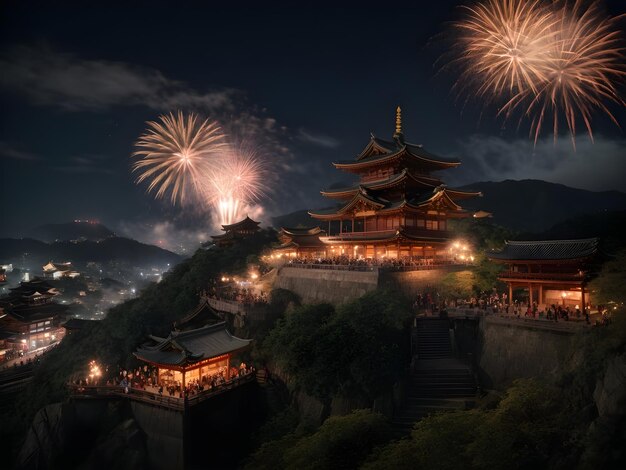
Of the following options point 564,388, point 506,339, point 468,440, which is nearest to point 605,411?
point 564,388

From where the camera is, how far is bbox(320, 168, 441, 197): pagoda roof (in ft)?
111

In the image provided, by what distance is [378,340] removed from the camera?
71.2ft

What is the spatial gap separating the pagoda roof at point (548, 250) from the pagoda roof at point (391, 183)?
11200mm

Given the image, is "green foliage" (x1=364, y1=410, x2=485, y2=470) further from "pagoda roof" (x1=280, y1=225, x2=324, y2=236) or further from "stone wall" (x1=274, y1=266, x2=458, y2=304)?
"pagoda roof" (x1=280, y1=225, x2=324, y2=236)

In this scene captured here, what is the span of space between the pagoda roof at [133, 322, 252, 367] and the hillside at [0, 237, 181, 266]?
5653 inches

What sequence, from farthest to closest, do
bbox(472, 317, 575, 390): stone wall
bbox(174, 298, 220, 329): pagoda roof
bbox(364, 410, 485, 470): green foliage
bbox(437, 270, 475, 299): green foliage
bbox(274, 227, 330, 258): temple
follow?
bbox(274, 227, 330, 258): temple < bbox(174, 298, 220, 329): pagoda roof < bbox(437, 270, 475, 299): green foliage < bbox(472, 317, 575, 390): stone wall < bbox(364, 410, 485, 470): green foliage

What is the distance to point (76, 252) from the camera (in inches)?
5832

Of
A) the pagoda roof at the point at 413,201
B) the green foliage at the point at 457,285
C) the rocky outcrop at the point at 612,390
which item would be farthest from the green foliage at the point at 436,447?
the pagoda roof at the point at 413,201

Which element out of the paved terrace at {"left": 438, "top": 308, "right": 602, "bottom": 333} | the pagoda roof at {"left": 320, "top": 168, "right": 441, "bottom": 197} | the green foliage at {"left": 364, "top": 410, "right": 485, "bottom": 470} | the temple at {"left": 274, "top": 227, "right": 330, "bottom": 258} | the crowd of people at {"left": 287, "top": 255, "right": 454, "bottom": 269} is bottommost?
the green foliage at {"left": 364, "top": 410, "right": 485, "bottom": 470}

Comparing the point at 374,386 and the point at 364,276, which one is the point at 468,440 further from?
the point at 364,276

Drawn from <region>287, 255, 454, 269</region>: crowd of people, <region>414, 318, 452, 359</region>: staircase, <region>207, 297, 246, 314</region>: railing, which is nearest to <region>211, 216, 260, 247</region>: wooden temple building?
<region>207, 297, 246, 314</region>: railing

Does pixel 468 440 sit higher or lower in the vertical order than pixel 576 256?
lower

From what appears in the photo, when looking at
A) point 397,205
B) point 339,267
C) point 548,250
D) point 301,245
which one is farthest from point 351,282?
point 301,245

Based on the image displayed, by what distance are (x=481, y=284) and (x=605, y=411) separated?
1638 cm
